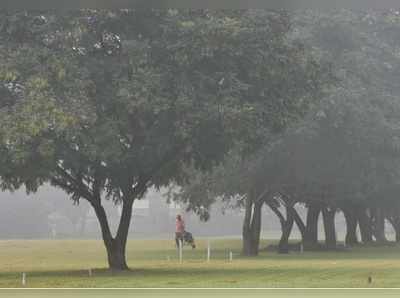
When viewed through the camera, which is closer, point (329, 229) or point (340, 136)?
point (340, 136)

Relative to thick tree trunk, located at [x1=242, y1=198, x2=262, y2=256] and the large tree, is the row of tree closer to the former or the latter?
thick tree trunk, located at [x1=242, y1=198, x2=262, y2=256]

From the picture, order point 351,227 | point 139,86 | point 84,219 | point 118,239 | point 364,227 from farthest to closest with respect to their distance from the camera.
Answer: point 84,219, point 364,227, point 351,227, point 118,239, point 139,86

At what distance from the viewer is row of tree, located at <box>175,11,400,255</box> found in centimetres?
3616

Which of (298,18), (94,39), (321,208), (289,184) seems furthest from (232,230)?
(94,39)

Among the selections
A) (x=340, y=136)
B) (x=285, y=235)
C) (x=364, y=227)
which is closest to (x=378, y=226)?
(x=364, y=227)

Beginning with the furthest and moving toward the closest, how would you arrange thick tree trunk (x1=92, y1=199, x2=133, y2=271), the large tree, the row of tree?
the row of tree, thick tree trunk (x1=92, y1=199, x2=133, y2=271), the large tree

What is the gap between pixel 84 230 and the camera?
10594cm

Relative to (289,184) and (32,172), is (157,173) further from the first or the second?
(289,184)

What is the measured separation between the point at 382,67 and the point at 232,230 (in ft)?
225

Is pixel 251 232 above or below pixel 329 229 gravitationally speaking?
below

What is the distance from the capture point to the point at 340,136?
37.0m

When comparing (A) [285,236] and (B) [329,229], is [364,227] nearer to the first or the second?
(B) [329,229]

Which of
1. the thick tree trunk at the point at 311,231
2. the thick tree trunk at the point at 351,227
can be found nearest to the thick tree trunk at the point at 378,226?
the thick tree trunk at the point at 351,227

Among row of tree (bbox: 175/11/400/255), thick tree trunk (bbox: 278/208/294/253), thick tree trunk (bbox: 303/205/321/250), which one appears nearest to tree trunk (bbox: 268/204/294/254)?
thick tree trunk (bbox: 278/208/294/253)
